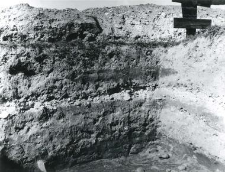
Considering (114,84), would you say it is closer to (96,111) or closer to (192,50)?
(96,111)

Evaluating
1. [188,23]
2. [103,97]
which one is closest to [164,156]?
[103,97]

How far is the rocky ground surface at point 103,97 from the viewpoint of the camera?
4.27 meters

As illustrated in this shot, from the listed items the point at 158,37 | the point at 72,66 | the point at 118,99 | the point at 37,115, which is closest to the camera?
the point at 37,115

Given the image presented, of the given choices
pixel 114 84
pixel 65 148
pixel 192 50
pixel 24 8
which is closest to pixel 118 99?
pixel 114 84

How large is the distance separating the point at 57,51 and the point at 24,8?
1.39 m

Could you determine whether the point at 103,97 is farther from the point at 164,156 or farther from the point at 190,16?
the point at 190,16

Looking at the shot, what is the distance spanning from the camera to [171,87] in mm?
5113

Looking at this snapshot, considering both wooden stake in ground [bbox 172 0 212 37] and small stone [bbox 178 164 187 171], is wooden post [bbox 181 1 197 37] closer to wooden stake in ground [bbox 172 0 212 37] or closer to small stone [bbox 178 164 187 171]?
wooden stake in ground [bbox 172 0 212 37]

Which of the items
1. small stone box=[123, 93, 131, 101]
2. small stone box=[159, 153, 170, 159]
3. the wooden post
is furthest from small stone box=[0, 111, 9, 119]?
the wooden post

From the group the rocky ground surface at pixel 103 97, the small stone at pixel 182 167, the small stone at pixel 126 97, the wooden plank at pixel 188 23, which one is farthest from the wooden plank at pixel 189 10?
the small stone at pixel 182 167

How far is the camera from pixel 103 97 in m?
4.89

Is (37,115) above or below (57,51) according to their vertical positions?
below

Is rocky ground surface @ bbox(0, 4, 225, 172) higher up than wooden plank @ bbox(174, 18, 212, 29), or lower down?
lower down

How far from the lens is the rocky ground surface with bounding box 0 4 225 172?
14.0 ft
